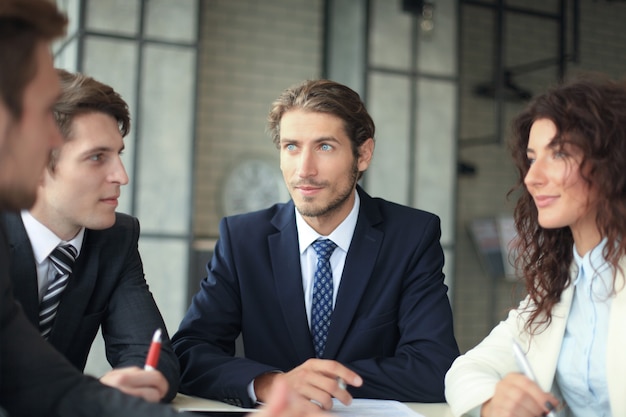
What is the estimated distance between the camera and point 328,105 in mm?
2576

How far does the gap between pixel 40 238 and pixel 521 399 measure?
1.26 m

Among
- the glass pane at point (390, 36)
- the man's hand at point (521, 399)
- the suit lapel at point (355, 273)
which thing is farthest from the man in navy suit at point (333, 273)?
the glass pane at point (390, 36)

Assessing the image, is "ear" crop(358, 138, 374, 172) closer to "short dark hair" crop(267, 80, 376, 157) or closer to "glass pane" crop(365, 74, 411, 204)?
"short dark hair" crop(267, 80, 376, 157)

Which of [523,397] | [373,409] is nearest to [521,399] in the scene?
[523,397]

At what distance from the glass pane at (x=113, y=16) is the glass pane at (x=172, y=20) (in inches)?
3.7

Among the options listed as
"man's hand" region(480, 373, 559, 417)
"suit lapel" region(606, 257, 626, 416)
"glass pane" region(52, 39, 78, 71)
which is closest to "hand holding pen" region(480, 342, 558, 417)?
"man's hand" region(480, 373, 559, 417)

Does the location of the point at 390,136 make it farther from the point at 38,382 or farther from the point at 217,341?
the point at 38,382

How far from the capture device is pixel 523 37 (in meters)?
7.50

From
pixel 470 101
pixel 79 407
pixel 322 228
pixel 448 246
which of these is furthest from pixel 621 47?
pixel 79 407

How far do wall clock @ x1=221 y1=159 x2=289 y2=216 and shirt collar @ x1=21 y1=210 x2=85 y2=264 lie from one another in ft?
13.5

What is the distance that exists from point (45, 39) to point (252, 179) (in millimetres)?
5099

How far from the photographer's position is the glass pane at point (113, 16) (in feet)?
17.0

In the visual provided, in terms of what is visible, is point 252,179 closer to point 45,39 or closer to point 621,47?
point 621,47

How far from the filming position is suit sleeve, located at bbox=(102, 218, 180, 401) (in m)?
1.99
